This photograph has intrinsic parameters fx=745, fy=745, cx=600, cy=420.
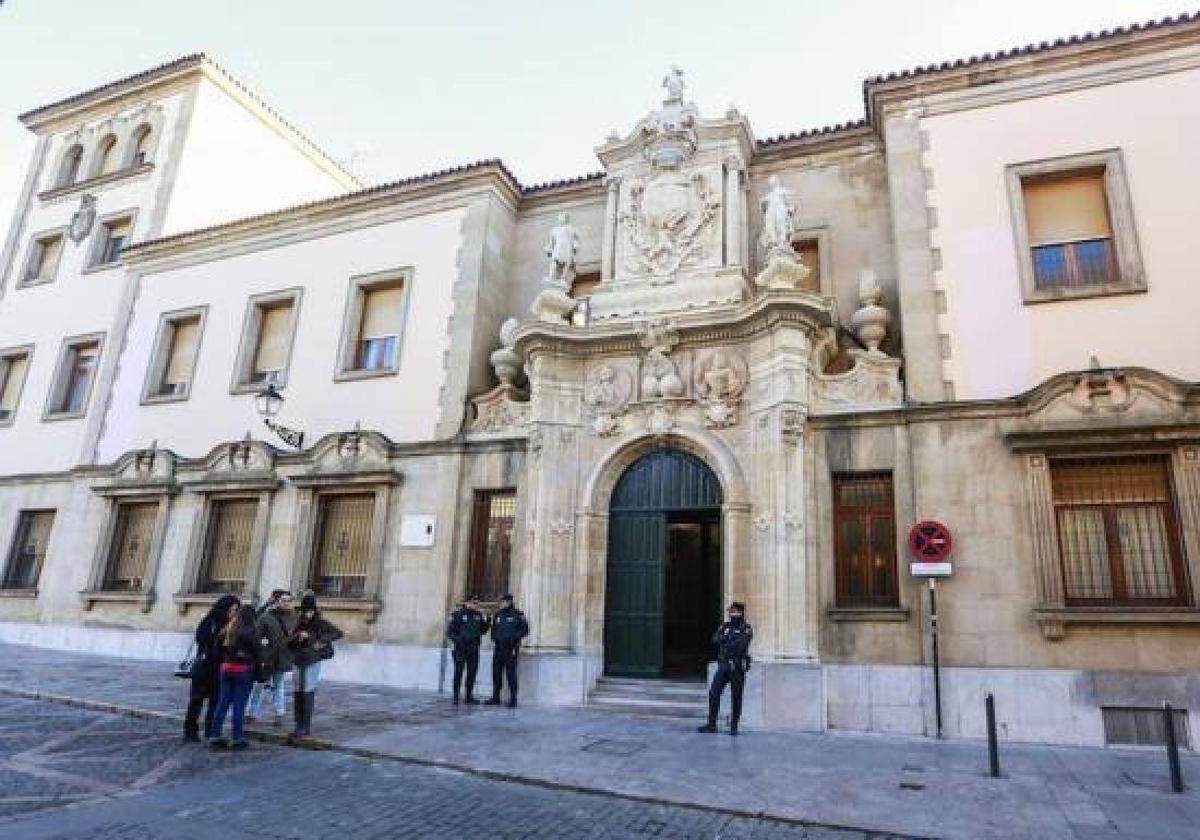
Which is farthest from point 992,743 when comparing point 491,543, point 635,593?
point 491,543

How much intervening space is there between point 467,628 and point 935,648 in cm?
686

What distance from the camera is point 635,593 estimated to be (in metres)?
12.3

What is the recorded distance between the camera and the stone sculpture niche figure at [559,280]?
13641 millimetres

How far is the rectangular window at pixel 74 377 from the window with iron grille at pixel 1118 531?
21.4m

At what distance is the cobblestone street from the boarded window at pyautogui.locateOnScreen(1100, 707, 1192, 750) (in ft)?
18.8

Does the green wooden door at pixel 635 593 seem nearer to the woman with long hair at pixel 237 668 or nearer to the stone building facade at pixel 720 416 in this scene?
the stone building facade at pixel 720 416

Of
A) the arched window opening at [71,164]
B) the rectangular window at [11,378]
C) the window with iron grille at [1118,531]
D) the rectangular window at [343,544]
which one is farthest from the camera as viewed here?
the arched window opening at [71,164]

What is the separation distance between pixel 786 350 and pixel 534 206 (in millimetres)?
7682

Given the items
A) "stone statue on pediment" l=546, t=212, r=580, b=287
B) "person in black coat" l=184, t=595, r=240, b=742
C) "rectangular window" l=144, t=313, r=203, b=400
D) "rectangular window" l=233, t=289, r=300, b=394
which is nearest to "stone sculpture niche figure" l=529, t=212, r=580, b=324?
"stone statue on pediment" l=546, t=212, r=580, b=287

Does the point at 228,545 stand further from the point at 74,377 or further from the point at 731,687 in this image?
the point at 731,687

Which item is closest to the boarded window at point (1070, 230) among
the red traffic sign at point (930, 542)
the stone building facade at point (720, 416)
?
the stone building facade at point (720, 416)

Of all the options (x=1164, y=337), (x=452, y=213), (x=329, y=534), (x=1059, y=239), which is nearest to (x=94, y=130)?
(x=452, y=213)

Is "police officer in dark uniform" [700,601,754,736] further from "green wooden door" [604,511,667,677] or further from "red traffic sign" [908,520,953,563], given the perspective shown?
"red traffic sign" [908,520,953,563]

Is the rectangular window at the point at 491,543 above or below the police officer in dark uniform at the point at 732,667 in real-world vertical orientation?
above
